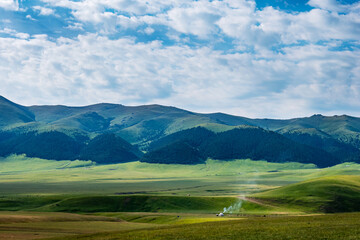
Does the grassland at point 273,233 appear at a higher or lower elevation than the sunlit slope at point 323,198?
higher

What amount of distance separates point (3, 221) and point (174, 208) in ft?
290

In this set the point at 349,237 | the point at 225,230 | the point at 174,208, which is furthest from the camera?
the point at 174,208

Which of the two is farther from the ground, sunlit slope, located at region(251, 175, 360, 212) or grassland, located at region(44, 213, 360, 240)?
grassland, located at region(44, 213, 360, 240)

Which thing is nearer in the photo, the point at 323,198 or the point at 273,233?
the point at 273,233

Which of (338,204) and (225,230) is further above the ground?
(225,230)

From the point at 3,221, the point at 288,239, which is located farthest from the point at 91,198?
the point at 288,239

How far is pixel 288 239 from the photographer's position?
171ft

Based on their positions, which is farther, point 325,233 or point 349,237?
point 325,233

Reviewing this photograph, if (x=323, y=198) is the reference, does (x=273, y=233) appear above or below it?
above

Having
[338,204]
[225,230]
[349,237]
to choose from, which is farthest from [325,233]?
[338,204]

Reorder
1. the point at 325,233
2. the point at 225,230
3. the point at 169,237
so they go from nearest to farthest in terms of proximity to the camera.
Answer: the point at 325,233, the point at 169,237, the point at 225,230

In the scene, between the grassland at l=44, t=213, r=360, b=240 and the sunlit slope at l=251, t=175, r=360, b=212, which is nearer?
the grassland at l=44, t=213, r=360, b=240

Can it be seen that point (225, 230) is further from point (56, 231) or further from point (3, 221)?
point (3, 221)

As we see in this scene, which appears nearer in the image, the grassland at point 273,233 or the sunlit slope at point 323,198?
the grassland at point 273,233
